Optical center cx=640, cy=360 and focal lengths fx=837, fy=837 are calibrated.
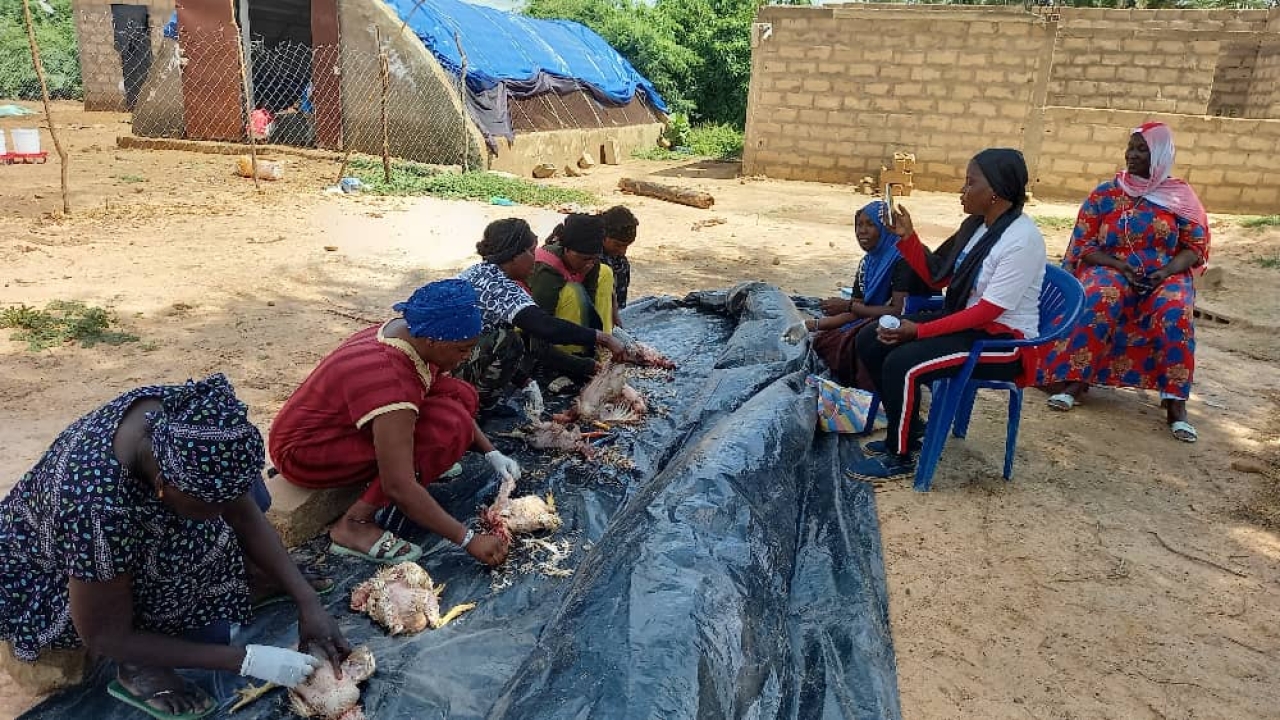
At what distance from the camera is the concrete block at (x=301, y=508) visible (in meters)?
2.70

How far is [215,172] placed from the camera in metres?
11.5

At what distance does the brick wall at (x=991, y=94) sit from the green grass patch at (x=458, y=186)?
13.8 ft

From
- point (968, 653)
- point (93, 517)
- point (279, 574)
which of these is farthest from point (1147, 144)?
point (93, 517)

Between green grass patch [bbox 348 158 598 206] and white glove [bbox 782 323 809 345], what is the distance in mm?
6775

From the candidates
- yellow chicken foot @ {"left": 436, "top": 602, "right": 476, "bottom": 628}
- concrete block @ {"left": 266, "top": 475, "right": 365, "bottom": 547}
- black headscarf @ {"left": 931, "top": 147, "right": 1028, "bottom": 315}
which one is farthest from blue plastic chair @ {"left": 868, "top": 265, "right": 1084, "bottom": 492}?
concrete block @ {"left": 266, "top": 475, "right": 365, "bottom": 547}

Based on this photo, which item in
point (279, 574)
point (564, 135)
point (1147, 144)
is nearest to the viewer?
point (279, 574)

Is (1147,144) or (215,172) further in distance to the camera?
(215,172)

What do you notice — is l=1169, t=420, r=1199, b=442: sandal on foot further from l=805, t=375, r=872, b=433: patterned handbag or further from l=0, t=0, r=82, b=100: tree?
l=0, t=0, r=82, b=100: tree

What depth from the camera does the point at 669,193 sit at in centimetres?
1185

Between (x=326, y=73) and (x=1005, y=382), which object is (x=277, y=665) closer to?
(x=1005, y=382)

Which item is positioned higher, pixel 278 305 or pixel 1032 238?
pixel 1032 238

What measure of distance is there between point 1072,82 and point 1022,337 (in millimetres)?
13064

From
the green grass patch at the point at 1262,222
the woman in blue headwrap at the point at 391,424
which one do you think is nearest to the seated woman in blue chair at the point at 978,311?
the woman in blue headwrap at the point at 391,424

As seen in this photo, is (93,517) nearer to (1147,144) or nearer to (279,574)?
(279,574)
